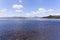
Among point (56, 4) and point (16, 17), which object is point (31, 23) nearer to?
point (16, 17)

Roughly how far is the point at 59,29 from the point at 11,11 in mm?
880

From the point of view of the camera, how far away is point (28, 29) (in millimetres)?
1394

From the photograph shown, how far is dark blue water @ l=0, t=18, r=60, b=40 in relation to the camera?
1317 millimetres

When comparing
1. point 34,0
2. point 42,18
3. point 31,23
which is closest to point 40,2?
point 34,0

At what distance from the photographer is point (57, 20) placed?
1382mm

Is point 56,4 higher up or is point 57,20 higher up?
point 56,4

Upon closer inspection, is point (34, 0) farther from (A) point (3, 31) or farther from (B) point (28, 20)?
(A) point (3, 31)

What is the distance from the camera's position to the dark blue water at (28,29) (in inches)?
51.9

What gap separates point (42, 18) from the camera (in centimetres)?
133

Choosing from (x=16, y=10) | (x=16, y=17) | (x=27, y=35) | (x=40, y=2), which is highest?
(x=40, y=2)

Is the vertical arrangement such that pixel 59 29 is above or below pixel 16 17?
below

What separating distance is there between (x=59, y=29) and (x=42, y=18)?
0.40 metres

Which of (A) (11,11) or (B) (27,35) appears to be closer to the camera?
(A) (11,11)

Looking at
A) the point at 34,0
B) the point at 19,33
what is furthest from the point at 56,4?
the point at 19,33
